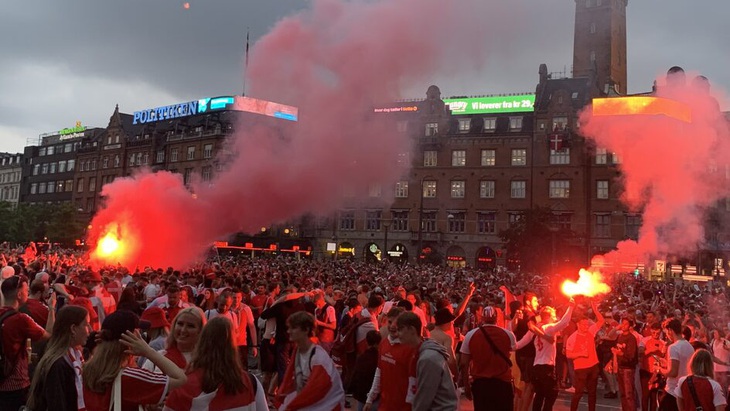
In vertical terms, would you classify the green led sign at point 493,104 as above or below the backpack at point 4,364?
above

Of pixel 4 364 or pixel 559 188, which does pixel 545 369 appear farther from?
pixel 559 188

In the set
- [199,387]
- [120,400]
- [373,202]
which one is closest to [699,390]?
[199,387]

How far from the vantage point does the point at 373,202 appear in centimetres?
6144

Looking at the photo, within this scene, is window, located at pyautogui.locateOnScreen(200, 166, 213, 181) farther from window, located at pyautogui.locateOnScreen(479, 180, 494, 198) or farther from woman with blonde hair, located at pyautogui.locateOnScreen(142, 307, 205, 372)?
woman with blonde hair, located at pyautogui.locateOnScreen(142, 307, 205, 372)

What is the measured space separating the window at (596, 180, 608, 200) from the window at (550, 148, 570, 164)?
3.40 meters

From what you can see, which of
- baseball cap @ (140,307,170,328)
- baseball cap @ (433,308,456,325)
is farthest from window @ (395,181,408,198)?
baseball cap @ (140,307,170,328)

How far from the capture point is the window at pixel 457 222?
5797 cm

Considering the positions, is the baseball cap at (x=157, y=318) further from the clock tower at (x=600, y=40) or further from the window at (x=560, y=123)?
the clock tower at (x=600, y=40)

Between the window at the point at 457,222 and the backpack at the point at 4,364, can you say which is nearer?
the backpack at the point at 4,364

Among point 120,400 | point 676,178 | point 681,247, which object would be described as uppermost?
point 676,178

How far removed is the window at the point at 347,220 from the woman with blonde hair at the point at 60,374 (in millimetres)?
57356

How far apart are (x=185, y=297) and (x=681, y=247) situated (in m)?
23.3

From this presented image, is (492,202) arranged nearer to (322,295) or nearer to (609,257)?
(609,257)

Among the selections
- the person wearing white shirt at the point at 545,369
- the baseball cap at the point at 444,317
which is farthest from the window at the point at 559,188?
the baseball cap at the point at 444,317
